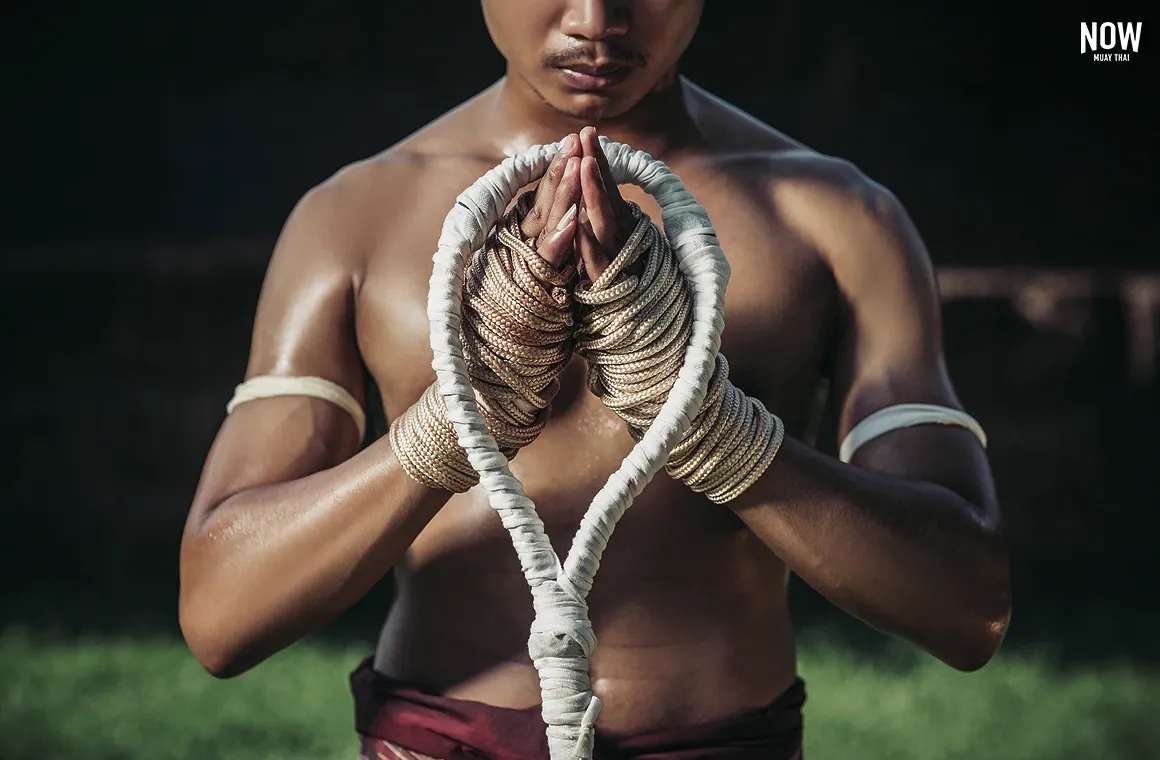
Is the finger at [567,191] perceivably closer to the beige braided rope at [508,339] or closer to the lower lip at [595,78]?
the beige braided rope at [508,339]

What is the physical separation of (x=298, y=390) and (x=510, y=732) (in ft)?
1.35

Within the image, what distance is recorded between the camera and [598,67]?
150 cm

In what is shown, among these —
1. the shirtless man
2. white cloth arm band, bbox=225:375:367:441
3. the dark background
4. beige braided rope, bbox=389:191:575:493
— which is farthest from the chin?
the dark background

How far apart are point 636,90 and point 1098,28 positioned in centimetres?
290

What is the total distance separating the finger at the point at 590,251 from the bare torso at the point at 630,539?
12.7 inches

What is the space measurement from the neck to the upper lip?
135mm

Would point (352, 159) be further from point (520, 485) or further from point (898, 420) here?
point (520, 485)

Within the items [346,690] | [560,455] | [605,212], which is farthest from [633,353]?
[346,690]

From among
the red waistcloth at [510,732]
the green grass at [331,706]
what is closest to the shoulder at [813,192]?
the red waistcloth at [510,732]

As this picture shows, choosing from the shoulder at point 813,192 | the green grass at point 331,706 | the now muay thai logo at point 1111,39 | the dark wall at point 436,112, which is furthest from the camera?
the dark wall at point 436,112

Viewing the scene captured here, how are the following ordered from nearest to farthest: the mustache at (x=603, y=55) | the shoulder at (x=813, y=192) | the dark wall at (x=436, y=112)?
1. the mustache at (x=603, y=55)
2. the shoulder at (x=813, y=192)
3. the dark wall at (x=436, y=112)

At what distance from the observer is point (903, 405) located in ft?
5.06

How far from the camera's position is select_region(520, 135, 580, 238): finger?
1.25 m

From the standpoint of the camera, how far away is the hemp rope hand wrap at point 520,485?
4.03ft
